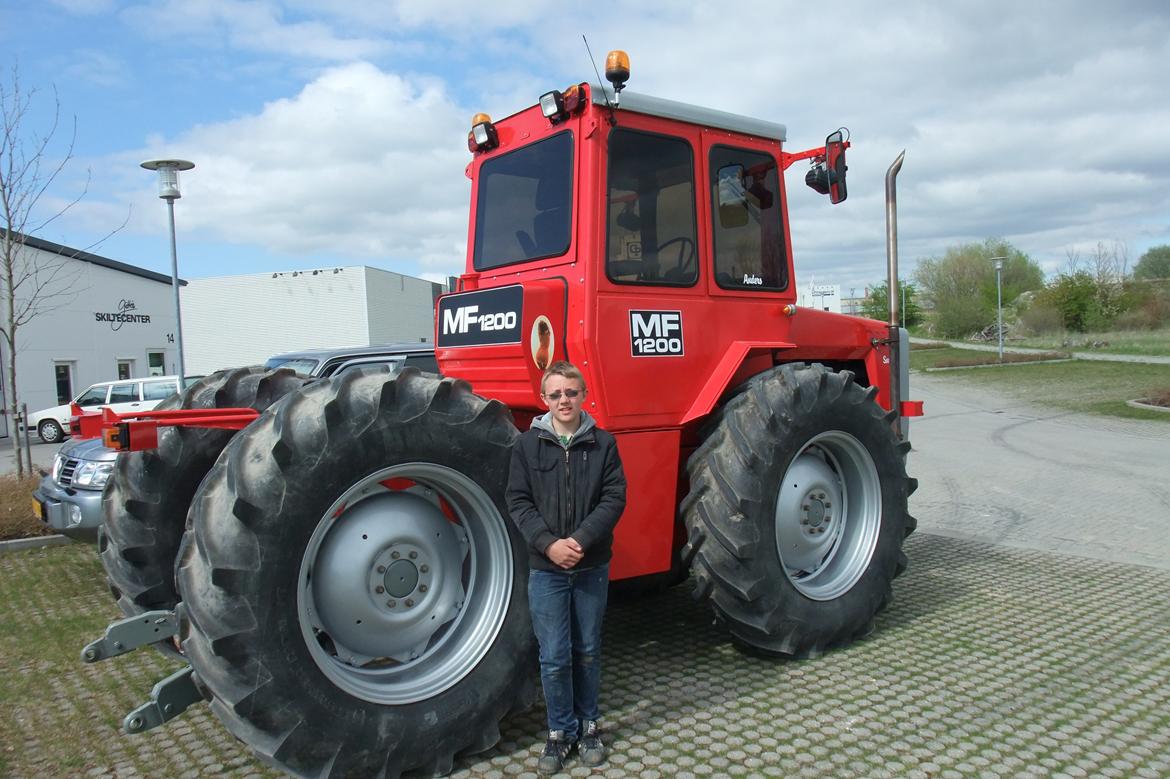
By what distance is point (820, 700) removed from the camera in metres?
4.00

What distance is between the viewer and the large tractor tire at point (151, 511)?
163 inches

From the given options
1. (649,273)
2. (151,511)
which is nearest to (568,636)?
(649,273)

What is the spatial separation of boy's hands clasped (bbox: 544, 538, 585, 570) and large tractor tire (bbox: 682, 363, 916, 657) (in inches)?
41.8

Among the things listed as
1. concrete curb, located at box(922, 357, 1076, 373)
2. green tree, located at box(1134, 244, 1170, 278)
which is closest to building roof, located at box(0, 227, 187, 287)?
concrete curb, located at box(922, 357, 1076, 373)

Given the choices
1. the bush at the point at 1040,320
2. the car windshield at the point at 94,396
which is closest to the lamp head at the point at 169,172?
the car windshield at the point at 94,396

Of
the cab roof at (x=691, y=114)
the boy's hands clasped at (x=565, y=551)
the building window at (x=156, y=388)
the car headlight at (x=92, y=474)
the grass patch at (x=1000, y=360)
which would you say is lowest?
the grass patch at (x=1000, y=360)

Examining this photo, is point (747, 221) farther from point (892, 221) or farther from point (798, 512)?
point (798, 512)

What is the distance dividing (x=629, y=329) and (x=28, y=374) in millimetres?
30497

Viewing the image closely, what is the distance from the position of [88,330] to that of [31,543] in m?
26.6

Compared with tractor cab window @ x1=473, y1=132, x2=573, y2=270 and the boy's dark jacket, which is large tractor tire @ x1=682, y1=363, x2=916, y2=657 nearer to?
the boy's dark jacket

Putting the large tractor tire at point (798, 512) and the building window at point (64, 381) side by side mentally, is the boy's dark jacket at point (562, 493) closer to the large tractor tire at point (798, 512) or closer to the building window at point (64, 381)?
the large tractor tire at point (798, 512)

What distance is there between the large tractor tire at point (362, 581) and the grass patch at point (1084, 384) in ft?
58.5

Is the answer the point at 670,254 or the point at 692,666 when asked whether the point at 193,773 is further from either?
the point at 670,254

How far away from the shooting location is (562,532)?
3.33 metres
